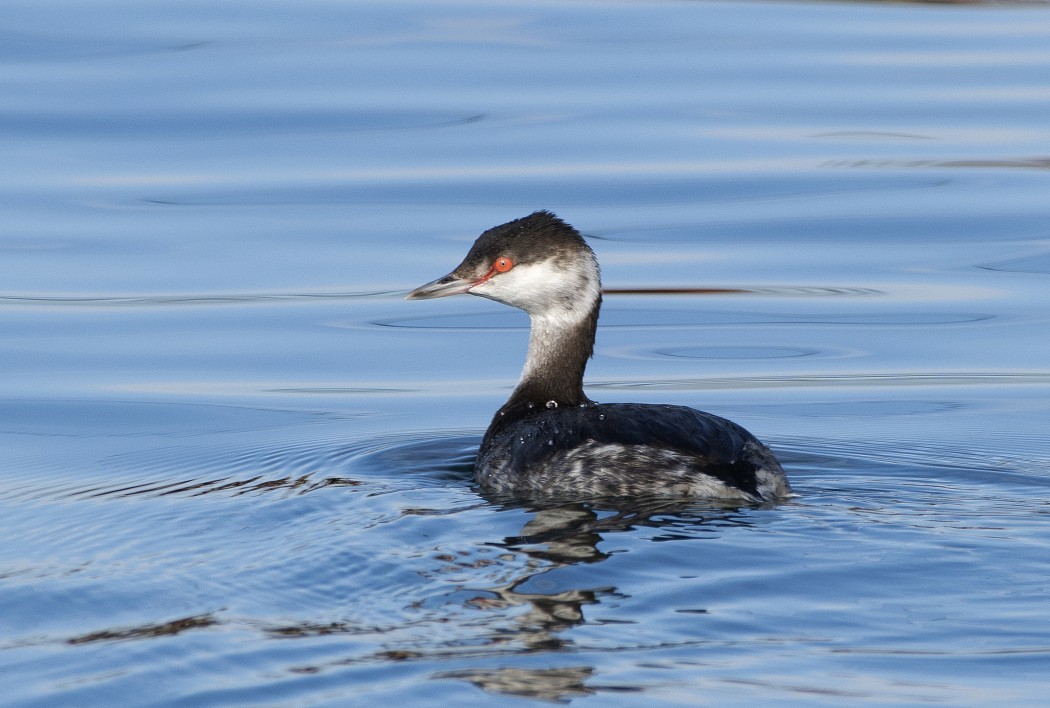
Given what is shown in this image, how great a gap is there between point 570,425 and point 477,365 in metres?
3.26

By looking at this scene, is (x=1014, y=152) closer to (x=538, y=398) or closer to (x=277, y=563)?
(x=538, y=398)

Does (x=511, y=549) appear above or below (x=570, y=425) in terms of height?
below

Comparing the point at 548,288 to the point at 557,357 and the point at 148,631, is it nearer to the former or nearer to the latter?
the point at 557,357

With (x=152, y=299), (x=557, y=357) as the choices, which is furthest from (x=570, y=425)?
(x=152, y=299)

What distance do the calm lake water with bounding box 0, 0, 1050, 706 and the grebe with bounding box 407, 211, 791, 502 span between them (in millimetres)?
182

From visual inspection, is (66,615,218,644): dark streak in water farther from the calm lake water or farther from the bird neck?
the bird neck

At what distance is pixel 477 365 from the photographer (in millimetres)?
11125

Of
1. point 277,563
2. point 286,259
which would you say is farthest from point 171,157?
point 277,563

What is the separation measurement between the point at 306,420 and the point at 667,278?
12.6ft

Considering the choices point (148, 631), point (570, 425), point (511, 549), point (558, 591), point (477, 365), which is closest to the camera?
point (148, 631)

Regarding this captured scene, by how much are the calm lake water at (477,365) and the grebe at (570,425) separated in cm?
18

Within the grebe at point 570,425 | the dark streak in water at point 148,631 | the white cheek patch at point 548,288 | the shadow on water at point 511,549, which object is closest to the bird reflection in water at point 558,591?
the shadow on water at point 511,549

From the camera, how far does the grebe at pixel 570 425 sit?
7508mm

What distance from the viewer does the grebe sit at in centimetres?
751
